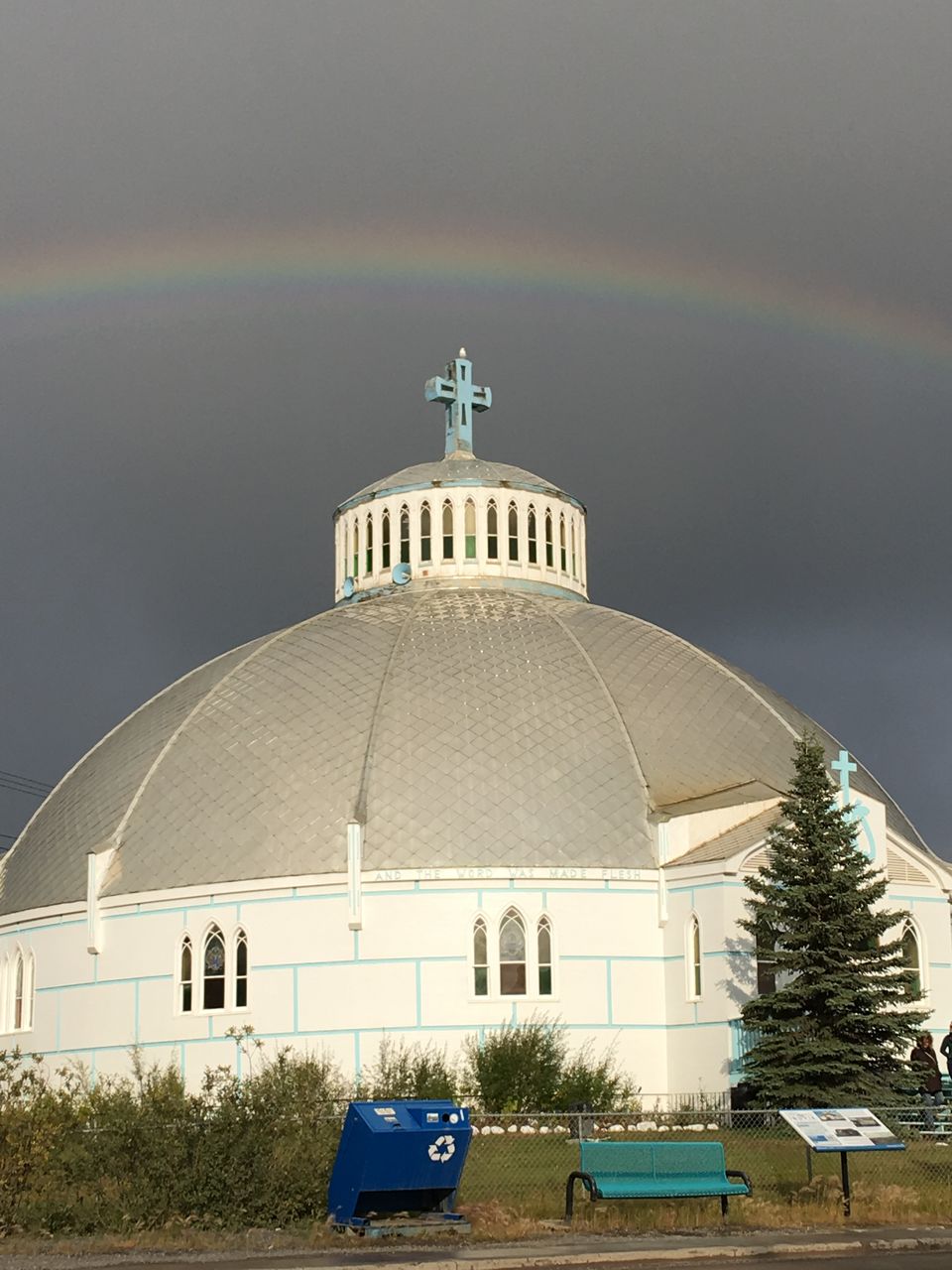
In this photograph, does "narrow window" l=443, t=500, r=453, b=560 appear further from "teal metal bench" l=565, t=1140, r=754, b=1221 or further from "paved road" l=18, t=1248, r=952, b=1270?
"paved road" l=18, t=1248, r=952, b=1270

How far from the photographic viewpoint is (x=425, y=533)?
51.7m

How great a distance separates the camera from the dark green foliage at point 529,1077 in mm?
37375

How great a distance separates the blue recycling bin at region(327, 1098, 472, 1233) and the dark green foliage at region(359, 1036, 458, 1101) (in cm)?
932

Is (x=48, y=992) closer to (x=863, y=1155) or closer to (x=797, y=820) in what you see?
(x=797, y=820)

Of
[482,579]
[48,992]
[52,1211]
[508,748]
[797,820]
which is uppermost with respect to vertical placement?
[482,579]

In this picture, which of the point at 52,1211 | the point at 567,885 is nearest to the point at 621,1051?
the point at 567,885

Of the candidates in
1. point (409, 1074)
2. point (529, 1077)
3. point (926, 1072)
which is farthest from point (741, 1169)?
point (529, 1077)

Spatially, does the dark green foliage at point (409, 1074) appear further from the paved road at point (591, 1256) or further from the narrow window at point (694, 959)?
the paved road at point (591, 1256)

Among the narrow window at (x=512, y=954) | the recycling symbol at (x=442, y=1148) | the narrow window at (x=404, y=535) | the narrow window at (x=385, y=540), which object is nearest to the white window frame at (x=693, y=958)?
the narrow window at (x=512, y=954)

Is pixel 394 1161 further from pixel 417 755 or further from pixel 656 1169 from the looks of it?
pixel 417 755

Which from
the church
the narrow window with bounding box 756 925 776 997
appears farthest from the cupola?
the narrow window with bounding box 756 925 776 997

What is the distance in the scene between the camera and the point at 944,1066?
39688 mm

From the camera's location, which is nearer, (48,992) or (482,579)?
(48,992)

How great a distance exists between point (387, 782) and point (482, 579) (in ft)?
36.6
